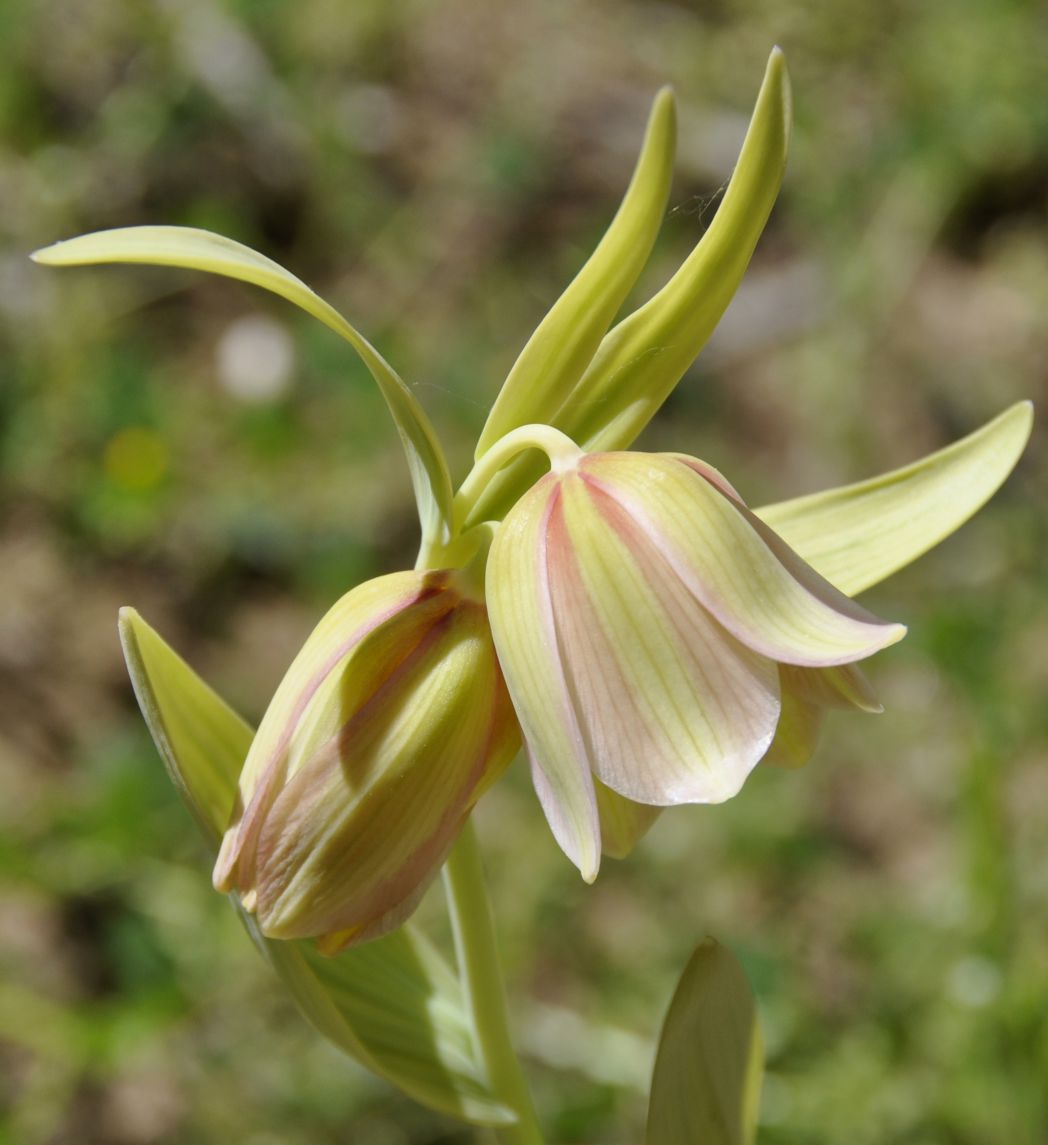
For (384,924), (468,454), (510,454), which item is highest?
(510,454)

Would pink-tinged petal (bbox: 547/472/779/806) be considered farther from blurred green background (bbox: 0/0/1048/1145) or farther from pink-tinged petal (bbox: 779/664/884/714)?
blurred green background (bbox: 0/0/1048/1145)

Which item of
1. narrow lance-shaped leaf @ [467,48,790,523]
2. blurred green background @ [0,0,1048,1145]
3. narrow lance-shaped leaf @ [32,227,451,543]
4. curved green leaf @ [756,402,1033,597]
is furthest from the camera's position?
blurred green background @ [0,0,1048,1145]

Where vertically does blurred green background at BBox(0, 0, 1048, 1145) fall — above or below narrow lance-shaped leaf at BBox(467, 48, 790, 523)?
below

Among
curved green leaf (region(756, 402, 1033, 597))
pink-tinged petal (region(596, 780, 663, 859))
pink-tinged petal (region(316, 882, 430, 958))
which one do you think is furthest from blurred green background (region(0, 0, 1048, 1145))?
pink-tinged petal (region(316, 882, 430, 958))

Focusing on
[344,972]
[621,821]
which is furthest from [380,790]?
[344,972]

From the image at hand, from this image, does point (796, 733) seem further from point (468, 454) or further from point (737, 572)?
point (468, 454)

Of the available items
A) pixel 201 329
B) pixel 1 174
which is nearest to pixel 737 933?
pixel 201 329

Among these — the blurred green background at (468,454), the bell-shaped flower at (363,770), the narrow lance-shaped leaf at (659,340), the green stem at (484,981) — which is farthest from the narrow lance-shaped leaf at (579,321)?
the blurred green background at (468,454)
